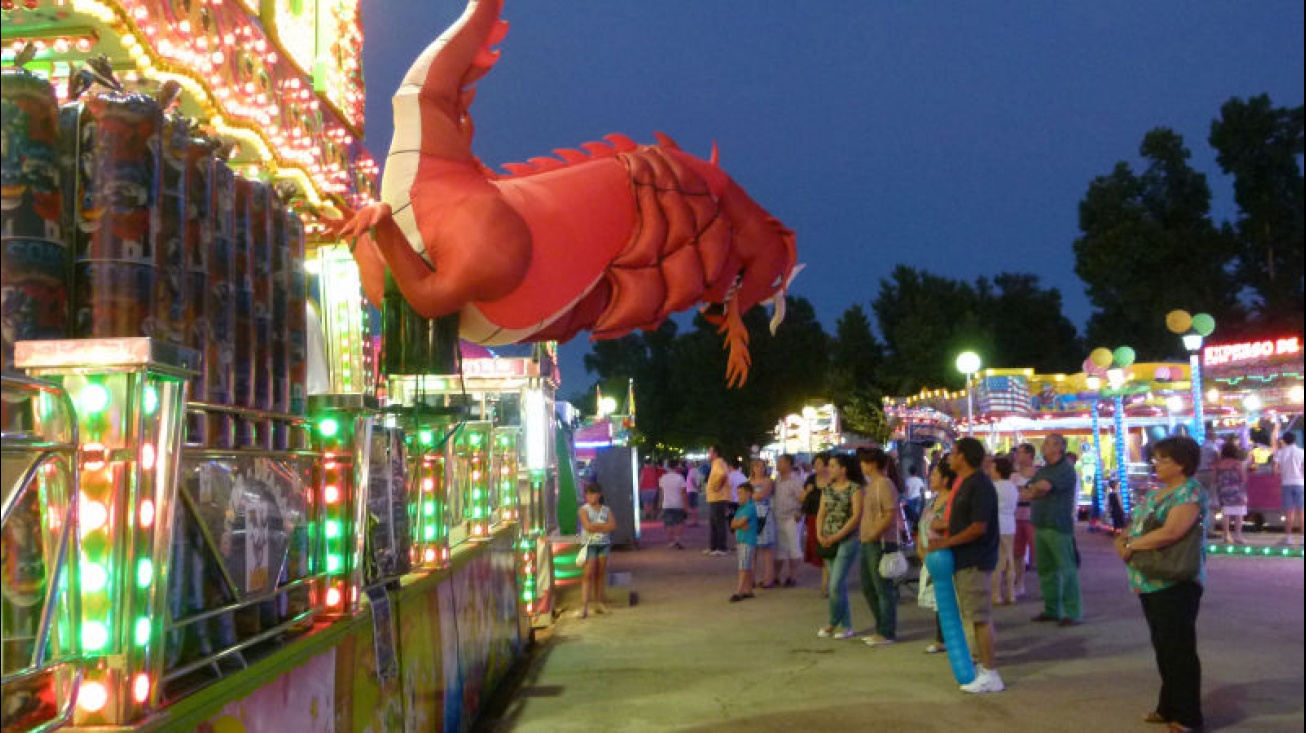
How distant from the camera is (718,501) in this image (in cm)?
1934

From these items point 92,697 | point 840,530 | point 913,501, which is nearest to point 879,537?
point 840,530

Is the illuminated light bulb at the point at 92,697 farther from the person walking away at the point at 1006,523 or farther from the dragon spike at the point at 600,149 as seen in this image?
the person walking away at the point at 1006,523

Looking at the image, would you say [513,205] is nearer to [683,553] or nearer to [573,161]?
[573,161]

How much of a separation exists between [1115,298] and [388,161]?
37151mm

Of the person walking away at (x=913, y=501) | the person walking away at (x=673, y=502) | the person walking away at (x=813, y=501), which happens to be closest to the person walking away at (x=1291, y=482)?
the person walking away at (x=913, y=501)

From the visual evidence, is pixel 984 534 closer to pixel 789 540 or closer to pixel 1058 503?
pixel 1058 503

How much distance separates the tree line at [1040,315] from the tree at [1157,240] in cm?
5

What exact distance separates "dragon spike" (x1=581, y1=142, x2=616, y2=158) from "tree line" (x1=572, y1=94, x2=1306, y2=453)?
1915cm

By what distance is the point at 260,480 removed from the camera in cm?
375

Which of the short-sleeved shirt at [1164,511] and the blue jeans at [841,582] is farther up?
the short-sleeved shirt at [1164,511]

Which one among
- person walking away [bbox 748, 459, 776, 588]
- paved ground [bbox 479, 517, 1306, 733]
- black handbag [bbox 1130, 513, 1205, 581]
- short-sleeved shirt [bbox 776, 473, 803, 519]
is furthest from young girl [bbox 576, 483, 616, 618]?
Answer: black handbag [bbox 1130, 513, 1205, 581]

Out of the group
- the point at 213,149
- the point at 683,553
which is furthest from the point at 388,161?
the point at 683,553

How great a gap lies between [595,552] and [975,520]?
5.64 metres

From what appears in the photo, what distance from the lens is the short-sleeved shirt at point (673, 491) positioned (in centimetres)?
2250
